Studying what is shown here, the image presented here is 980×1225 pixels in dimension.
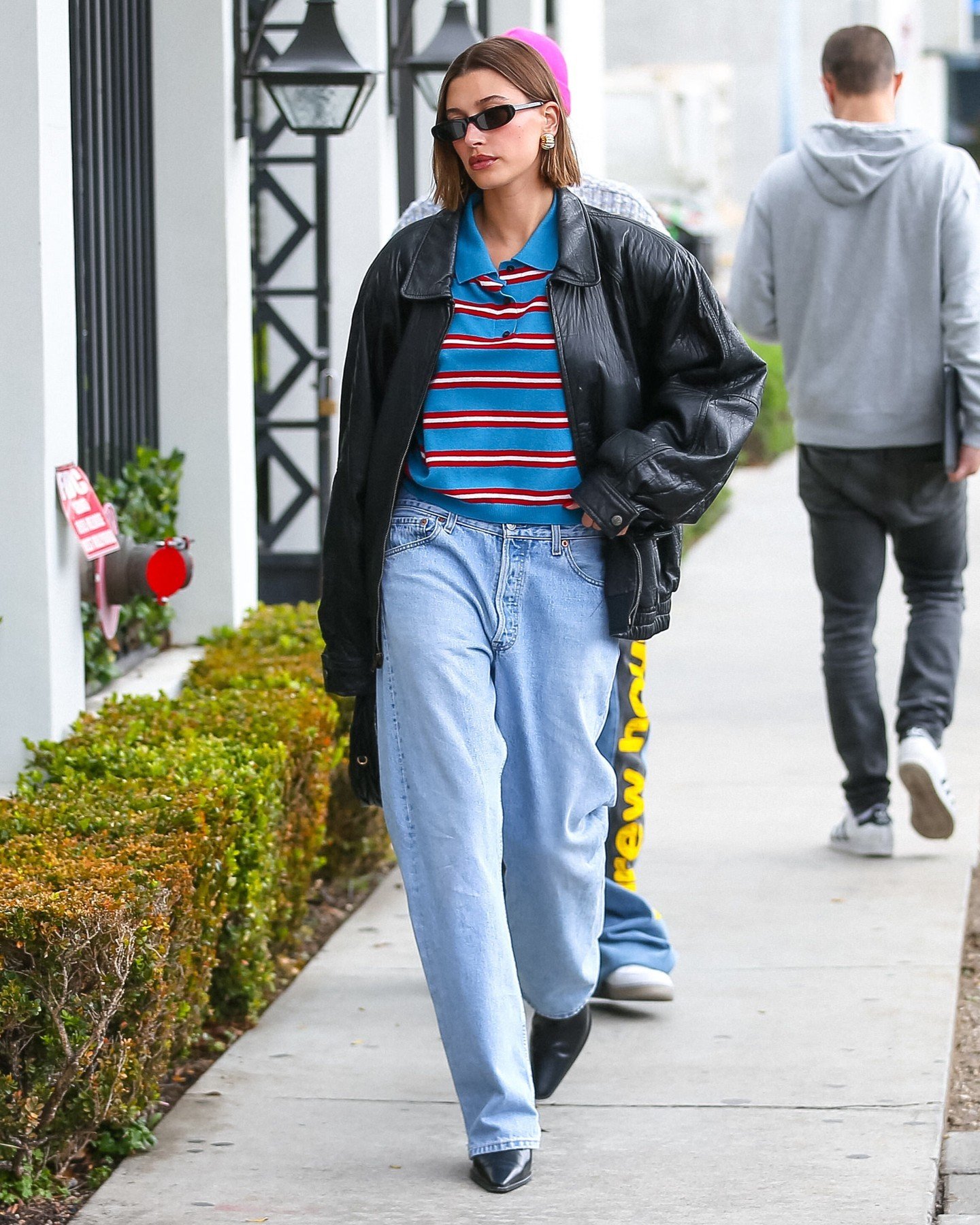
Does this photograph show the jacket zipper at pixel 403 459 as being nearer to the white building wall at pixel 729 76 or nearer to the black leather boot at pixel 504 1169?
the black leather boot at pixel 504 1169

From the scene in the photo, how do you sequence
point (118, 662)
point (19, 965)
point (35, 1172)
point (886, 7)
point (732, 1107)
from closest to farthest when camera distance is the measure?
point (19, 965)
point (35, 1172)
point (732, 1107)
point (118, 662)
point (886, 7)

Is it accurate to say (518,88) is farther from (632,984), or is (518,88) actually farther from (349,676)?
(632,984)

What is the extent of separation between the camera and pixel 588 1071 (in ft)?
12.6

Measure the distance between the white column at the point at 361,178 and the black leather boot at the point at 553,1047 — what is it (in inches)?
141

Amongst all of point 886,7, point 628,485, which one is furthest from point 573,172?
point 886,7

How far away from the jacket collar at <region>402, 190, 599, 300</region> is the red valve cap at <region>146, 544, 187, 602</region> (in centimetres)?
137

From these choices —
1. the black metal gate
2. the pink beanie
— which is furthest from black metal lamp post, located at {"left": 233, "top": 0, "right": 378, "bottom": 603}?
the pink beanie

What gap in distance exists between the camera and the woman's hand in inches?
127

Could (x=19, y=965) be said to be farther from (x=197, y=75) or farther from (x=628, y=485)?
(x=197, y=75)

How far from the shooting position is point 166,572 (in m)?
4.46

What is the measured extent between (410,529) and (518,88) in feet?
2.45

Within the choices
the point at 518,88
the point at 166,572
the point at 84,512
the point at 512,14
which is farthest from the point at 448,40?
the point at 518,88

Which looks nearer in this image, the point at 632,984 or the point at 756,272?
the point at 632,984

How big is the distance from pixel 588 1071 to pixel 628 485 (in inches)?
50.5
